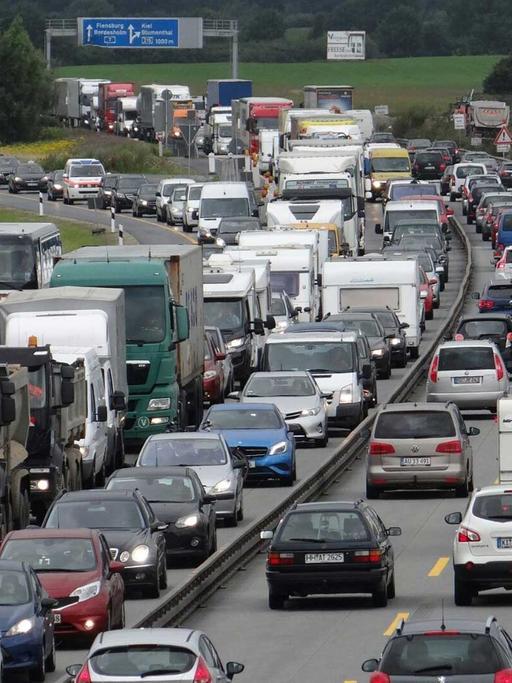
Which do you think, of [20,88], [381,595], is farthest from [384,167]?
[381,595]

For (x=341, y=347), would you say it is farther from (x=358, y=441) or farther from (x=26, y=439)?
(x=26, y=439)

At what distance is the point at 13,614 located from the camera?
64.4 ft

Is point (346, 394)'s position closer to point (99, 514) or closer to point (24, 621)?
point (99, 514)

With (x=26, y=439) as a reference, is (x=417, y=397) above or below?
below

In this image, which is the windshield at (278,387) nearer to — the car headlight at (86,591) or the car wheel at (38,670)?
the car headlight at (86,591)

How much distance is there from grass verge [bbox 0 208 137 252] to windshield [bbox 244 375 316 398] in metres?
33.5

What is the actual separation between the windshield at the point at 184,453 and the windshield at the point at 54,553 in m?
8.79

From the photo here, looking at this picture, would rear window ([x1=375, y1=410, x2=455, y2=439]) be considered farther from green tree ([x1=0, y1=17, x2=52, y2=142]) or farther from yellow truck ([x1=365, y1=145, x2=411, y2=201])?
green tree ([x1=0, y1=17, x2=52, y2=142])

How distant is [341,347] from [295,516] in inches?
708

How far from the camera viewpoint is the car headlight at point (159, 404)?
3847cm

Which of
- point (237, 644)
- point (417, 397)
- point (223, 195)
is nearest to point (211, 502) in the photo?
point (237, 644)

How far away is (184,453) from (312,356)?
459 inches

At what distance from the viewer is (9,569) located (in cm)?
2020

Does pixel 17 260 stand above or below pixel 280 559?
below
